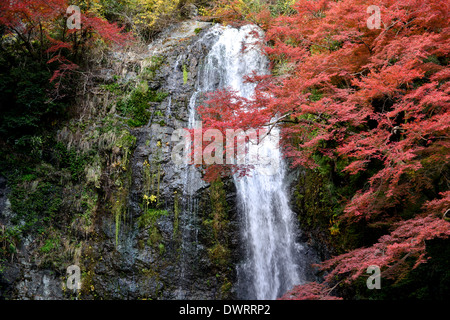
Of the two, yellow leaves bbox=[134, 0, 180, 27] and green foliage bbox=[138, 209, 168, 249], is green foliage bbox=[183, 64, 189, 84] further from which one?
green foliage bbox=[138, 209, 168, 249]

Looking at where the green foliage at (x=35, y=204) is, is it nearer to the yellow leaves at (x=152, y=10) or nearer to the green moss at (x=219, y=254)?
the green moss at (x=219, y=254)

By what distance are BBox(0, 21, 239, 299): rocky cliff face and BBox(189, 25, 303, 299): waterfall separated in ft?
1.10

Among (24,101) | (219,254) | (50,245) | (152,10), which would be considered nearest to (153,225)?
(219,254)

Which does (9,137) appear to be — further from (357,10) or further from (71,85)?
(357,10)

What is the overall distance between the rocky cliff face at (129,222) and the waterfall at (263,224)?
336 millimetres

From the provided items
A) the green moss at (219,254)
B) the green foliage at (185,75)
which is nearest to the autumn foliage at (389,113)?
the green moss at (219,254)

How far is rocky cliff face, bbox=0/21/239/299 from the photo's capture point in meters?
7.35

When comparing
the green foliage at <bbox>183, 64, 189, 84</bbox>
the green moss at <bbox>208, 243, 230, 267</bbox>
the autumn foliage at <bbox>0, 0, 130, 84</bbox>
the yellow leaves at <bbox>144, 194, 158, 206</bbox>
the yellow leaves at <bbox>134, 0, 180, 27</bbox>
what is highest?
the yellow leaves at <bbox>134, 0, 180, 27</bbox>

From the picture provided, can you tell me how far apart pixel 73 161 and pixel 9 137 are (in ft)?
6.10

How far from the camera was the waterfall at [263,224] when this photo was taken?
7.15 m

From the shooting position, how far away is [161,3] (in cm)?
1196

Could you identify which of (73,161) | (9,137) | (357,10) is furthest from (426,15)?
(9,137)

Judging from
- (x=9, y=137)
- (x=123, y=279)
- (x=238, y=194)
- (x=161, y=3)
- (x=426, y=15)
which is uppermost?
(x=161, y=3)

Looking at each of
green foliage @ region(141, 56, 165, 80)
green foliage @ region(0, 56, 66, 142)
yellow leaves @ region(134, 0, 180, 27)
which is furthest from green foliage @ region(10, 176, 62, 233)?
yellow leaves @ region(134, 0, 180, 27)
